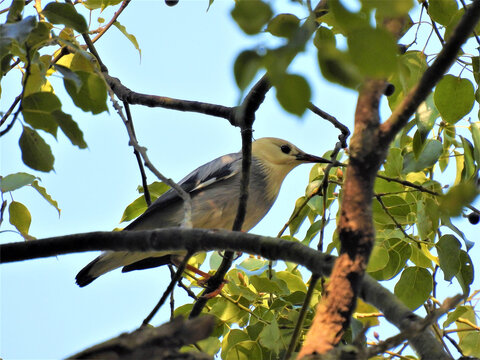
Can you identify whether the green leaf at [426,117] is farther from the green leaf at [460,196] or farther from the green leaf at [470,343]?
the green leaf at [460,196]

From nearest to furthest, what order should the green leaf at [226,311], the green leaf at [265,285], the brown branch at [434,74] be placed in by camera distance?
the brown branch at [434,74] → the green leaf at [265,285] → the green leaf at [226,311]

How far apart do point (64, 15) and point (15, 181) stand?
69cm

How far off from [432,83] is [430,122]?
1345 millimetres

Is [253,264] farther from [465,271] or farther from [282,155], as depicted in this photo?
[282,155]

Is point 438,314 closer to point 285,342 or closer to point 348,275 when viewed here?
point 348,275

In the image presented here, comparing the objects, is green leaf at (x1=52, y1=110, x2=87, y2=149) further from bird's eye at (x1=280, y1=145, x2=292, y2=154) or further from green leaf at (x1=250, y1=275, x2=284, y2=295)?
bird's eye at (x1=280, y1=145, x2=292, y2=154)

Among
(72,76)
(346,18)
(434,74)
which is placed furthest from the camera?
(72,76)

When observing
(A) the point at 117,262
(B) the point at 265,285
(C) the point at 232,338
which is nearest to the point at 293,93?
(B) the point at 265,285

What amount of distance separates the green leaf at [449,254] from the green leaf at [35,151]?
1874mm

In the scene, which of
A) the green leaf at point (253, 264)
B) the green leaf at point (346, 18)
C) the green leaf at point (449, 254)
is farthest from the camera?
the green leaf at point (253, 264)

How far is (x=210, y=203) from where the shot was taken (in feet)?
16.3

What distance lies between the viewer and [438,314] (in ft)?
5.54

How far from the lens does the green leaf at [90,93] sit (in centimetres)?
232

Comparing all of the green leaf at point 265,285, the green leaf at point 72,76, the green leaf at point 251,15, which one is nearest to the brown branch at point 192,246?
the green leaf at point 72,76
